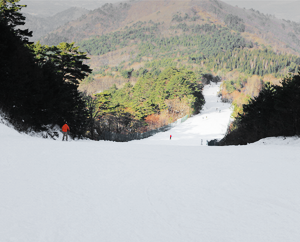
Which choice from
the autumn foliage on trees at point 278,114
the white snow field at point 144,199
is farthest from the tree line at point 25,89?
the autumn foliage on trees at point 278,114

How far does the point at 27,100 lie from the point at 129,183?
14.0 meters

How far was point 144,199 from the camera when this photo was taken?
A: 15.3 feet

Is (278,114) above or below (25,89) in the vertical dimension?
below

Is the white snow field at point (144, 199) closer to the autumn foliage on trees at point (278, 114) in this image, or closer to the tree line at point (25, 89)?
the autumn foliage on trees at point (278, 114)

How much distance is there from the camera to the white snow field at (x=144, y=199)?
11.4 feet

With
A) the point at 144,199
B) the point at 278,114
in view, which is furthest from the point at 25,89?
the point at 278,114

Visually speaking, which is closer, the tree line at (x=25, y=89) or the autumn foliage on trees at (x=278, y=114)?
the autumn foliage on trees at (x=278, y=114)

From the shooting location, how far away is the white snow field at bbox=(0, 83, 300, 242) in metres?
3.47

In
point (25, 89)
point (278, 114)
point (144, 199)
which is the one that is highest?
point (25, 89)

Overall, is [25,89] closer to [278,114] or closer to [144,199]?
[144,199]

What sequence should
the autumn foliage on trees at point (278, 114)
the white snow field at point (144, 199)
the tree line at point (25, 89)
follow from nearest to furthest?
the white snow field at point (144, 199), the autumn foliage on trees at point (278, 114), the tree line at point (25, 89)

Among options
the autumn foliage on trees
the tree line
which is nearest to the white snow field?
the autumn foliage on trees

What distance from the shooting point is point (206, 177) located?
237 inches

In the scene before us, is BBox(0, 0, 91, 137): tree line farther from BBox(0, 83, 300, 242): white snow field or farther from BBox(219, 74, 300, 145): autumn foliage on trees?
BBox(219, 74, 300, 145): autumn foliage on trees
